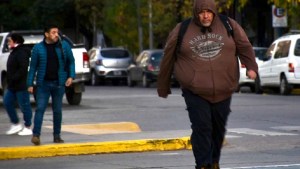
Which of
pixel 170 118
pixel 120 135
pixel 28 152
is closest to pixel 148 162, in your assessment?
pixel 28 152

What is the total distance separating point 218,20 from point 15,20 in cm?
5342

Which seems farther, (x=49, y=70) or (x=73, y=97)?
(x=73, y=97)

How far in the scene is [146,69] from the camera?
1560 inches

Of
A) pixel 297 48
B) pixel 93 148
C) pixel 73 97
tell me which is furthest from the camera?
pixel 297 48

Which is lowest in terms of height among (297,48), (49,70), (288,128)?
(297,48)

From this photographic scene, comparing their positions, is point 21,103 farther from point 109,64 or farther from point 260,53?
point 109,64

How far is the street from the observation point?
1204 cm

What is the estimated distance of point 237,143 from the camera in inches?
560

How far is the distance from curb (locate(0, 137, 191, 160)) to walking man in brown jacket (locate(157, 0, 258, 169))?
434 cm

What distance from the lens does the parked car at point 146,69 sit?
3925 centimetres

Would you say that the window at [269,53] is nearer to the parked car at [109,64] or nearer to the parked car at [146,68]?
the parked car at [146,68]

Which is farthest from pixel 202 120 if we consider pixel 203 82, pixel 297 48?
pixel 297 48

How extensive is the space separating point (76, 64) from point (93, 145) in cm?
1005

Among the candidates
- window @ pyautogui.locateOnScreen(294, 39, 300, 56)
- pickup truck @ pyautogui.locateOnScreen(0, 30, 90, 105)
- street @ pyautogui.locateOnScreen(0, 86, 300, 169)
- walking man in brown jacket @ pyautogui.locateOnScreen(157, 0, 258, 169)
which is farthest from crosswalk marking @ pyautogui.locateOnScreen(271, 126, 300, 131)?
window @ pyautogui.locateOnScreen(294, 39, 300, 56)
